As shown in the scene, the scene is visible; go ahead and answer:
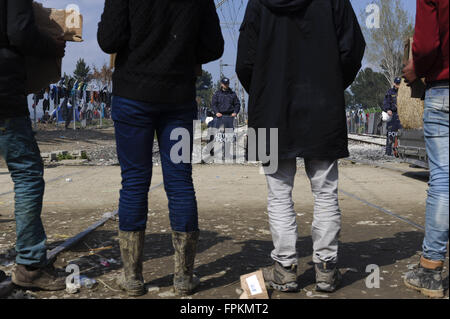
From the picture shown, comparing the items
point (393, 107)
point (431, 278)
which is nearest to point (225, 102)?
point (393, 107)

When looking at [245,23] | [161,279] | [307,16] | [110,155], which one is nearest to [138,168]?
[161,279]

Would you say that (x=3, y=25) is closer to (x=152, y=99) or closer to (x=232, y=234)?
(x=152, y=99)

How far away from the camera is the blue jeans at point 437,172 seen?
2.58 m

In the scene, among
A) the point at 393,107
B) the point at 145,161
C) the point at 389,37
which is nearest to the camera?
the point at 145,161

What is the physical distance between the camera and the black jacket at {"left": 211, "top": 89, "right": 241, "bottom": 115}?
1215 centimetres

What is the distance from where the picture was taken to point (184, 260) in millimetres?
2814

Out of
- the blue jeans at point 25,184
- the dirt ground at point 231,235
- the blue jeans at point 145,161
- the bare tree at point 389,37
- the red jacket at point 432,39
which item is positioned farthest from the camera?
the bare tree at point 389,37

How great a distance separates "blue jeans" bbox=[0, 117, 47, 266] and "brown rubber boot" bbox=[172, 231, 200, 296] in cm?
85

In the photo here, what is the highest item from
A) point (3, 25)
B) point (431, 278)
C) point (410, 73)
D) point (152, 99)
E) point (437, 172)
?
point (3, 25)

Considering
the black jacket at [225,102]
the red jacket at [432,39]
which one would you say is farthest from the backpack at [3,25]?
the black jacket at [225,102]

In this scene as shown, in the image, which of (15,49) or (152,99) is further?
(15,49)

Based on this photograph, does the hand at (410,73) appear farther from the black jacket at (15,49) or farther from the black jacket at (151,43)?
the black jacket at (15,49)

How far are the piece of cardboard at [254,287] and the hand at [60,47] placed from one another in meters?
1.81

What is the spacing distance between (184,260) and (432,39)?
1782 mm
